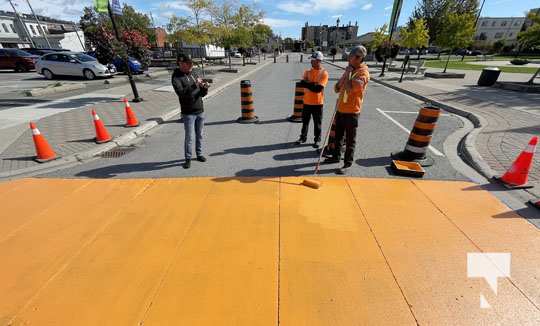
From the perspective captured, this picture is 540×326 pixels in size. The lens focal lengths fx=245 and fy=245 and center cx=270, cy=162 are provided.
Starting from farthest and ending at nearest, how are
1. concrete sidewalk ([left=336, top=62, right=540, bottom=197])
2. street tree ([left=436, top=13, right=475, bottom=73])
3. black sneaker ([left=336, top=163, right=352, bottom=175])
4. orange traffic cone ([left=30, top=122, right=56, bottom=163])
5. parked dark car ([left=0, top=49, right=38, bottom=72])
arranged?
parked dark car ([left=0, top=49, right=38, bottom=72])
street tree ([left=436, top=13, right=475, bottom=73])
orange traffic cone ([left=30, top=122, right=56, bottom=163])
concrete sidewalk ([left=336, top=62, right=540, bottom=197])
black sneaker ([left=336, top=163, right=352, bottom=175])

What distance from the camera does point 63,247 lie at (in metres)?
2.83

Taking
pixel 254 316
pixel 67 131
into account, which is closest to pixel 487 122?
pixel 254 316

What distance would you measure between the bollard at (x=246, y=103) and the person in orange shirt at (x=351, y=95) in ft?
12.6

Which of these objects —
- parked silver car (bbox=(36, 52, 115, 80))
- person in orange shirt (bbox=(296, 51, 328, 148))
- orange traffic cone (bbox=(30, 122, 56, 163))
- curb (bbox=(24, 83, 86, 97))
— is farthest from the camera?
parked silver car (bbox=(36, 52, 115, 80))

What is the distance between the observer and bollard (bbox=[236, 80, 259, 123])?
7.50 m

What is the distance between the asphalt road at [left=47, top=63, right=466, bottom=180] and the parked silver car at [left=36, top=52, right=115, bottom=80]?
12484mm

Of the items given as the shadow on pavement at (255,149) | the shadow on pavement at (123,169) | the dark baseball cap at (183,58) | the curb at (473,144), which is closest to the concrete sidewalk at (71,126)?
the shadow on pavement at (123,169)

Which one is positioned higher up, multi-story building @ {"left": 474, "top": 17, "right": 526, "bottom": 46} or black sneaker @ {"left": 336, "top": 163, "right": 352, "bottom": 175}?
multi-story building @ {"left": 474, "top": 17, "right": 526, "bottom": 46}

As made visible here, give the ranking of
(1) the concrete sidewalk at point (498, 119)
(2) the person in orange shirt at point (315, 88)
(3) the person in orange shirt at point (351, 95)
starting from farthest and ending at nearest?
1. (2) the person in orange shirt at point (315, 88)
2. (1) the concrete sidewalk at point (498, 119)
3. (3) the person in orange shirt at point (351, 95)

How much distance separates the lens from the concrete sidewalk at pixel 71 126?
5.10 meters

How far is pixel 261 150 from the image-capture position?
18.1ft

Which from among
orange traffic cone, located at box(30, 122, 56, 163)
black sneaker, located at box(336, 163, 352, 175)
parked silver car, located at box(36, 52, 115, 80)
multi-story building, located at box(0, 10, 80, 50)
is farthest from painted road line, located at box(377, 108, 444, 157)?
multi-story building, located at box(0, 10, 80, 50)

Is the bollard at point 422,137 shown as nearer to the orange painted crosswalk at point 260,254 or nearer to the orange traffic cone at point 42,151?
the orange painted crosswalk at point 260,254

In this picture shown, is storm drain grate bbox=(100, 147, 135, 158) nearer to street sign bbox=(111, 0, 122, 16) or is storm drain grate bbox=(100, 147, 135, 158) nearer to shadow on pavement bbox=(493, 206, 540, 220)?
street sign bbox=(111, 0, 122, 16)
